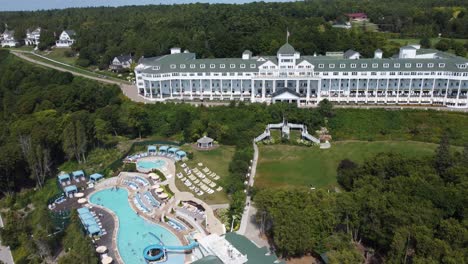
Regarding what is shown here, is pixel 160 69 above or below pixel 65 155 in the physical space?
above

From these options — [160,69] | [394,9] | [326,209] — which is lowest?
[326,209]

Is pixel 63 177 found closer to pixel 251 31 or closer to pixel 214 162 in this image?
pixel 214 162

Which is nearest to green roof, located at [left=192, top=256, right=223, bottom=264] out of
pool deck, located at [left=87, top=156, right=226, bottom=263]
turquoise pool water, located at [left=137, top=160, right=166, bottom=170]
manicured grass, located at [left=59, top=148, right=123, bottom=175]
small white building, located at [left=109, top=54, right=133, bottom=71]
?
pool deck, located at [left=87, top=156, right=226, bottom=263]

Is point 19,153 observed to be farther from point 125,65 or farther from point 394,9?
point 394,9

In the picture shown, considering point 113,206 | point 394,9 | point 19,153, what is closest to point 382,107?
point 113,206

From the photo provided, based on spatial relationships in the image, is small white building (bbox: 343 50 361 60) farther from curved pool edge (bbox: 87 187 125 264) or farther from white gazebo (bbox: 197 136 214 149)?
curved pool edge (bbox: 87 187 125 264)

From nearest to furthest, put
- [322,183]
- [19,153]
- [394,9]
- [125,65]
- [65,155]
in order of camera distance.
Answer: [322,183]
[19,153]
[65,155]
[125,65]
[394,9]

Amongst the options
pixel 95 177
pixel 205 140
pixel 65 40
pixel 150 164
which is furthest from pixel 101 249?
pixel 65 40
